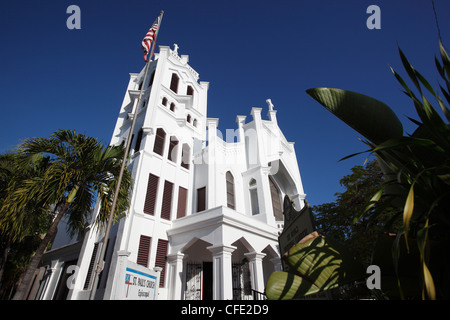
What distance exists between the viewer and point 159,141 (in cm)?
1459

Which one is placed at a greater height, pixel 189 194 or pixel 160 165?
pixel 160 165

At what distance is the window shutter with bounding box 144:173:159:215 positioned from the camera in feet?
39.6

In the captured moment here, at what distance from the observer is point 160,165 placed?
1367cm

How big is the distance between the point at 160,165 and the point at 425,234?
13.3 m

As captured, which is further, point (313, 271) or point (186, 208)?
point (186, 208)

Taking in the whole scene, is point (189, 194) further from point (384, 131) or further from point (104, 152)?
point (384, 131)

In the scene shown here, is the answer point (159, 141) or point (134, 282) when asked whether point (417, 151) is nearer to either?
point (134, 282)

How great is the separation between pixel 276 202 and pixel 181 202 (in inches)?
286

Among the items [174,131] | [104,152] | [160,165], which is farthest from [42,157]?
[174,131]

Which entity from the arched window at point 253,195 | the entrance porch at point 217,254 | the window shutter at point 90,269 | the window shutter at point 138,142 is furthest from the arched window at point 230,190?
the window shutter at point 90,269

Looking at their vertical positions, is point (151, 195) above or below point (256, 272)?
above

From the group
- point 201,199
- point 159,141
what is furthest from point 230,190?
point 159,141

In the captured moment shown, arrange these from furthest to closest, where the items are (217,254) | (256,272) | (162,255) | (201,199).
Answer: (201,199) → (162,255) → (256,272) → (217,254)

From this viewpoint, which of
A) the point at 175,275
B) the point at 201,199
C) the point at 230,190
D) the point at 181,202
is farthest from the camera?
the point at 230,190
